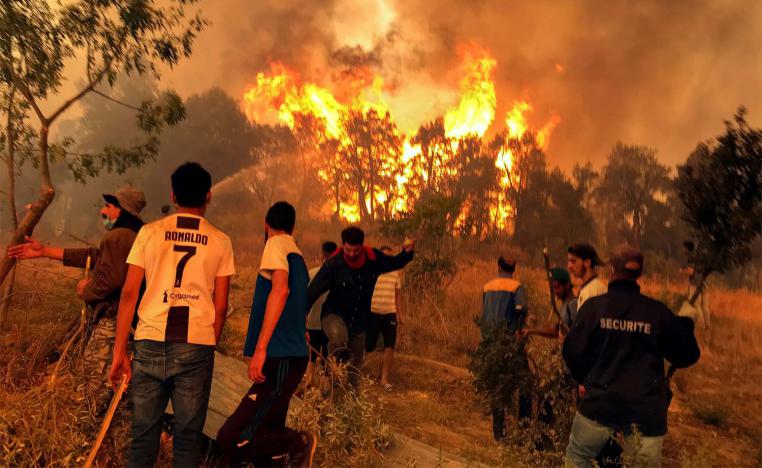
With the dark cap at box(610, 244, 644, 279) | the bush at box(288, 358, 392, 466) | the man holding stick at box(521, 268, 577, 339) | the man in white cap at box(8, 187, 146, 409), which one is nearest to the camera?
the dark cap at box(610, 244, 644, 279)

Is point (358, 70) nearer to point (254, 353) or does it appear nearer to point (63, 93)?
point (254, 353)

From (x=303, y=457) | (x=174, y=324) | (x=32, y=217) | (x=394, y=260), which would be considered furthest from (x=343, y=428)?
(x=32, y=217)

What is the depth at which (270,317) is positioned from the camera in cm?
337

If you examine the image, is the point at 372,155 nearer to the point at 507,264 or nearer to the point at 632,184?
the point at 632,184

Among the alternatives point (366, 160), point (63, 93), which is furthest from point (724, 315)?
point (63, 93)

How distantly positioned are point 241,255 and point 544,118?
68.0 feet

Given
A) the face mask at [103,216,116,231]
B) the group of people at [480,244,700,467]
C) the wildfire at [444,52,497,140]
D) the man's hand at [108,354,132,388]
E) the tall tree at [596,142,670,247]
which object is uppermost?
the wildfire at [444,52,497,140]

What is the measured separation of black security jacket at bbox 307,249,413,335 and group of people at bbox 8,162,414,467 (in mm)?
1786

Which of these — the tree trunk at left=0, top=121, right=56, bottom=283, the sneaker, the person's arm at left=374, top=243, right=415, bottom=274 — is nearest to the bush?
the sneaker

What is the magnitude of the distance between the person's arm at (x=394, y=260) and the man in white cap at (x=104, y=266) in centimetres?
241

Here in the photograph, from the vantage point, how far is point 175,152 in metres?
42.8

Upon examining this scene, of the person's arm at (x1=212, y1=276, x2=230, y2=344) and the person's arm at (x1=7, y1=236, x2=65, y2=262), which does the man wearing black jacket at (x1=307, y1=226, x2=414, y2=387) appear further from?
the person's arm at (x1=7, y1=236, x2=65, y2=262)

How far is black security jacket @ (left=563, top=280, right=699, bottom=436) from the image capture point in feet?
10.3

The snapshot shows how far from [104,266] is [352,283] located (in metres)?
2.43
